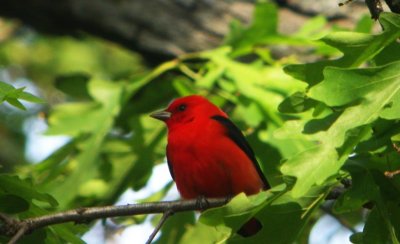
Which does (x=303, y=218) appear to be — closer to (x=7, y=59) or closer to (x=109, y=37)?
(x=109, y=37)

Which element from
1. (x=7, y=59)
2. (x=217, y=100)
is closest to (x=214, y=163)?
(x=217, y=100)

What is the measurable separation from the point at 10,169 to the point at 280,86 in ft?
12.3

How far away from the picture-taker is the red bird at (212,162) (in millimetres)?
4820

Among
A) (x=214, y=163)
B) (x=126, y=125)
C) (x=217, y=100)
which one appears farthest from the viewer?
(x=126, y=125)

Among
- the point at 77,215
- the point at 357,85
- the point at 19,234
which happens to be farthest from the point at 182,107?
the point at 357,85

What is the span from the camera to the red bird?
4.82 meters

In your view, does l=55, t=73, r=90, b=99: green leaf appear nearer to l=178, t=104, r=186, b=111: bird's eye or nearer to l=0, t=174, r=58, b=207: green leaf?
l=178, t=104, r=186, b=111: bird's eye

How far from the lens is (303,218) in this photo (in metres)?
3.52

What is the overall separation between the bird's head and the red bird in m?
0.18

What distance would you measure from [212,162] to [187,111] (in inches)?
30.8

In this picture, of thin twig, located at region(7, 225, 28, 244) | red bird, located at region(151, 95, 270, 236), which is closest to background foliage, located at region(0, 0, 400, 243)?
thin twig, located at region(7, 225, 28, 244)

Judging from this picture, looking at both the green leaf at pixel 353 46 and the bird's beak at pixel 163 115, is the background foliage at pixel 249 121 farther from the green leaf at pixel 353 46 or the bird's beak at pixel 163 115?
the bird's beak at pixel 163 115

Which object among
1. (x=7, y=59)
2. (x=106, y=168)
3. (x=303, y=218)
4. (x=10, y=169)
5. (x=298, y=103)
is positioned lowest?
(x=303, y=218)

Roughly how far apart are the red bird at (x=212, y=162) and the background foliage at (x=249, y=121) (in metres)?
0.26
